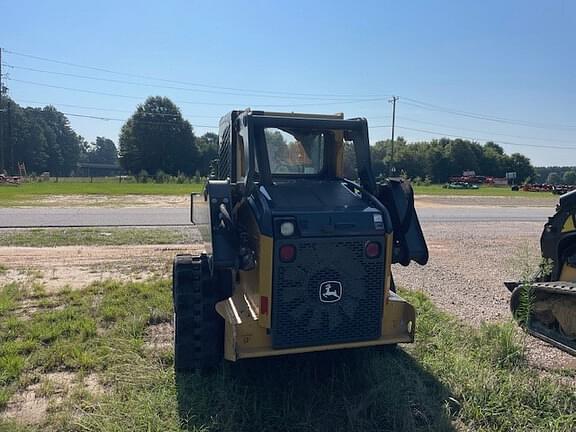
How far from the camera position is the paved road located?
556 inches

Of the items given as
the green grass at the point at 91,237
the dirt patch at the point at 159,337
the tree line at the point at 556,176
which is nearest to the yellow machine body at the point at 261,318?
the dirt patch at the point at 159,337

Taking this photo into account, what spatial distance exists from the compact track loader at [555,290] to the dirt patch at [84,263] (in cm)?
548

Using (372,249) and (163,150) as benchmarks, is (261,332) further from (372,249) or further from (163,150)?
(163,150)

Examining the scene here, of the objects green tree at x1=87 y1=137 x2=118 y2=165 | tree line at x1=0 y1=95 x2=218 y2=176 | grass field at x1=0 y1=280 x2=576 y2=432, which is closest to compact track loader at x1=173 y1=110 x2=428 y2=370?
grass field at x1=0 y1=280 x2=576 y2=432

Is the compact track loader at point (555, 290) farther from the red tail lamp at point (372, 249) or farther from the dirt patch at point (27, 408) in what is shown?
the dirt patch at point (27, 408)

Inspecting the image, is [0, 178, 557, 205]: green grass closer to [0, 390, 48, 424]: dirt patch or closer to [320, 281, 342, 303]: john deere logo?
[0, 390, 48, 424]: dirt patch

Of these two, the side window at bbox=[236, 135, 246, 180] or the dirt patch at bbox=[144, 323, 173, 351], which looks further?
the dirt patch at bbox=[144, 323, 173, 351]

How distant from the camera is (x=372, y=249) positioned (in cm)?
374

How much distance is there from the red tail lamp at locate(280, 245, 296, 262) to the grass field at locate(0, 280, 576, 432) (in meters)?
1.20

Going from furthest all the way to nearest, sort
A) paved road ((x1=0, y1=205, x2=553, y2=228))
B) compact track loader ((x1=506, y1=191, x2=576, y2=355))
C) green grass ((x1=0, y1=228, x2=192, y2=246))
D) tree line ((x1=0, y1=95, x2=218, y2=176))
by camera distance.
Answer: tree line ((x1=0, y1=95, x2=218, y2=176)) < paved road ((x1=0, y1=205, x2=553, y2=228)) < green grass ((x1=0, y1=228, x2=192, y2=246)) < compact track loader ((x1=506, y1=191, x2=576, y2=355))

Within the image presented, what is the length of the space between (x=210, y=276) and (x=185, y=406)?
113 centimetres

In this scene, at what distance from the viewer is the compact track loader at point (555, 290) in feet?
16.2

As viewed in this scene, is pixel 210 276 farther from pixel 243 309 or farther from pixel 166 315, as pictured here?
pixel 166 315

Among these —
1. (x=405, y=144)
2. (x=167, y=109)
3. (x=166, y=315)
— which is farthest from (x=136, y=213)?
(x=405, y=144)
